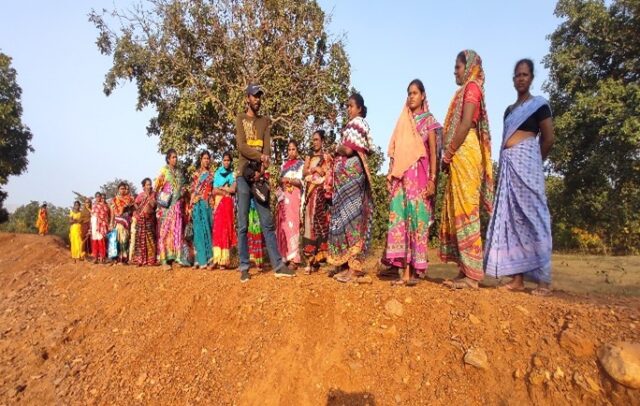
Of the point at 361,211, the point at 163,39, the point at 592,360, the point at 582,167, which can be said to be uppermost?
the point at 163,39

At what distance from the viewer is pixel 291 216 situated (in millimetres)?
6461

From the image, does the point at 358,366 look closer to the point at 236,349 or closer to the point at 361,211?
the point at 236,349

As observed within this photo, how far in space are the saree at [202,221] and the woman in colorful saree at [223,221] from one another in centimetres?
27

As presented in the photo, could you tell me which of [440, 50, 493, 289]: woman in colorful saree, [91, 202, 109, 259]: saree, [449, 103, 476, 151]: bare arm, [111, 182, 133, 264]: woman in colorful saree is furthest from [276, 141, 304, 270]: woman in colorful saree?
[91, 202, 109, 259]: saree

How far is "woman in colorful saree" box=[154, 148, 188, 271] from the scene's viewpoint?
7.44 meters

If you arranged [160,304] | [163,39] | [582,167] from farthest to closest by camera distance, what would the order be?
[582,167]
[163,39]
[160,304]

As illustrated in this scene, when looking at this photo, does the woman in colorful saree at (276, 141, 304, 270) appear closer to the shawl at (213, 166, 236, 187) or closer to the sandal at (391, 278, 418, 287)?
the shawl at (213, 166, 236, 187)

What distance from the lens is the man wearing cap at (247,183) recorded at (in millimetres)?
4969

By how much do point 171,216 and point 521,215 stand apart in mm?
5608

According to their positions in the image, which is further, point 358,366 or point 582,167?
point 582,167

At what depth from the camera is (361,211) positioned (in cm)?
469

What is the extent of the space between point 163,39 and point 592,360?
11.6 metres

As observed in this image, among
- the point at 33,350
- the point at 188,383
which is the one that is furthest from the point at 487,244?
the point at 33,350

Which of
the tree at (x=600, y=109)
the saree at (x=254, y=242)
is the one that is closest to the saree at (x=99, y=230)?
the saree at (x=254, y=242)
